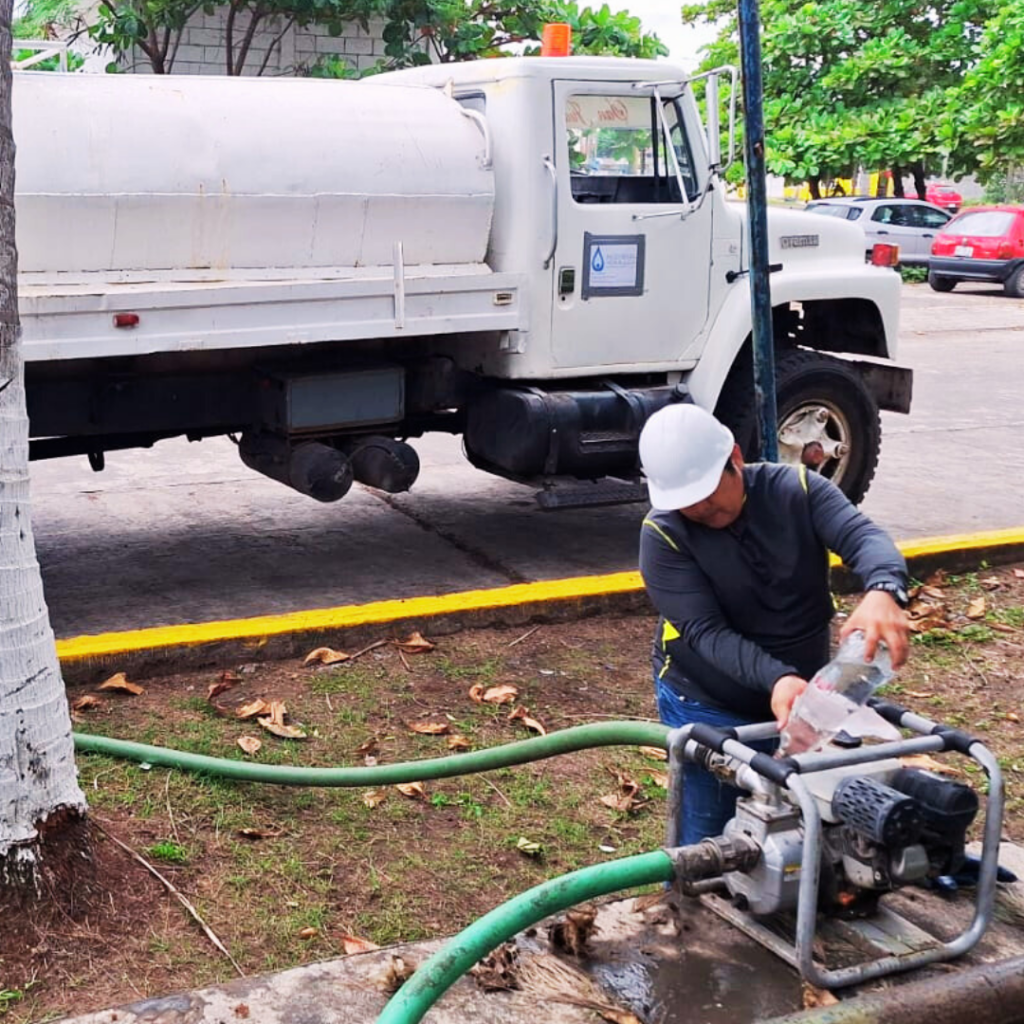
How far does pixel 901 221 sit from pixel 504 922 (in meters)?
25.5

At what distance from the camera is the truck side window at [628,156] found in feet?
25.1

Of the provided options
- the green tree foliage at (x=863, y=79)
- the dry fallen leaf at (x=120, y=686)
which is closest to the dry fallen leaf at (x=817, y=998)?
the dry fallen leaf at (x=120, y=686)

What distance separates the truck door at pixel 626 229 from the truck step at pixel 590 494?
62 cm

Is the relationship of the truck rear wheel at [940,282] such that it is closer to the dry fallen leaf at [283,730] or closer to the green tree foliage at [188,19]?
the green tree foliage at [188,19]

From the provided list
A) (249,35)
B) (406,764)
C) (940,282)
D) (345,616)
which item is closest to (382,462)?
(345,616)

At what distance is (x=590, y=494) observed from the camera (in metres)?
7.68

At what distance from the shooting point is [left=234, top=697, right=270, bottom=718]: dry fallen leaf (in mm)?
5387

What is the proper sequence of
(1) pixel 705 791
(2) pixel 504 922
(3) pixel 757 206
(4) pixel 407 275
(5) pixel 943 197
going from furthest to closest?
1. (5) pixel 943 197
2. (4) pixel 407 275
3. (3) pixel 757 206
4. (1) pixel 705 791
5. (2) pixel 504 922

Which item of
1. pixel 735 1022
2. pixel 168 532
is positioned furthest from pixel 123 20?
pixel 735 1022

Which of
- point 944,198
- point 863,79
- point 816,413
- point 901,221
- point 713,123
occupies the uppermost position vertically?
point 863,79

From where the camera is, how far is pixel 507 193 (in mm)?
7348

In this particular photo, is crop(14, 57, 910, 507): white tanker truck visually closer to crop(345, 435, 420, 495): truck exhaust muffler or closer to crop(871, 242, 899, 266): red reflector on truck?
crop(345, 435, 420, 495): truck exhaust muffler

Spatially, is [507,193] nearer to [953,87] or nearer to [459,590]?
[459,590]

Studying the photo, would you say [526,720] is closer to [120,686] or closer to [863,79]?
[120,686]
